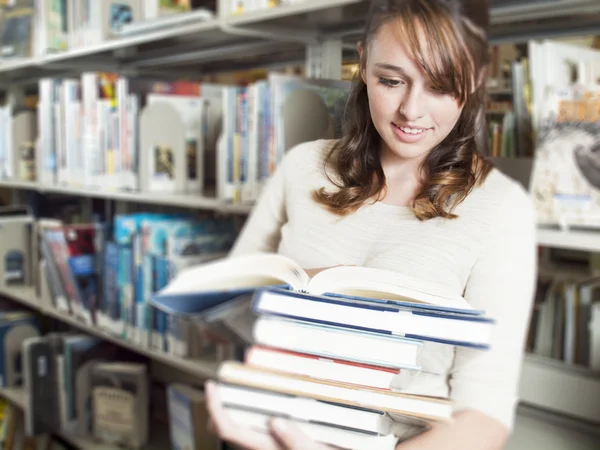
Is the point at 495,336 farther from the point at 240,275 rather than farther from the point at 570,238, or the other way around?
the point at 570,238

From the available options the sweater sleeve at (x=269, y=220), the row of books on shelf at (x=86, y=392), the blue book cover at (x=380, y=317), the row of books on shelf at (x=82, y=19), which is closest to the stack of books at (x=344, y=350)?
the blue book cover at (x=380, y=317)

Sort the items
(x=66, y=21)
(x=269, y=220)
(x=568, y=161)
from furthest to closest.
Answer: (x=66, y=21)
(x=568, y=161)
(x=269, y=220)

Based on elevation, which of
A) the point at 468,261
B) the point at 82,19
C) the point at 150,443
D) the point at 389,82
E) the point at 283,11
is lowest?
the point at 150,443

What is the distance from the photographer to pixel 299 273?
37 cm

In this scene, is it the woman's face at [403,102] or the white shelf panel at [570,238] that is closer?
the woman's face at [403,102]

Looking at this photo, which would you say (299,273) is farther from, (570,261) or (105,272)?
Result: (105,272)

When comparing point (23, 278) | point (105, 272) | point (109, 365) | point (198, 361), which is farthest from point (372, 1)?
point (23, 278)

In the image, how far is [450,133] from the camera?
358 mm

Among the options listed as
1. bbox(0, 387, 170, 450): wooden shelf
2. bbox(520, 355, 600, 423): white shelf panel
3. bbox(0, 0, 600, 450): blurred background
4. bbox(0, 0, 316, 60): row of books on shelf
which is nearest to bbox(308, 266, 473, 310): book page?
bbox(0, 0, 600, 450): blurred background

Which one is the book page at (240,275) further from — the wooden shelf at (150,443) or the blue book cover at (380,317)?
the wooden shelf at (150,443)

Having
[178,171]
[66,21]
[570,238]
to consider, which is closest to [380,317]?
[570,238]

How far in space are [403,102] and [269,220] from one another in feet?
0.54

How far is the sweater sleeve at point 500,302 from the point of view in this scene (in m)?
A: 0.34

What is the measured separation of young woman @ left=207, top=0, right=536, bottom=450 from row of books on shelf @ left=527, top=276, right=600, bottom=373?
2.50 feet
